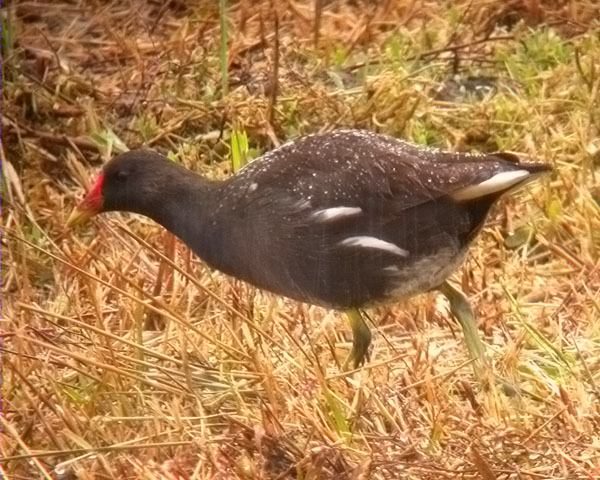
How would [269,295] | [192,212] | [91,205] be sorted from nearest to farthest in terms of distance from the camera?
[192,212] → [91,205] → [269,295]

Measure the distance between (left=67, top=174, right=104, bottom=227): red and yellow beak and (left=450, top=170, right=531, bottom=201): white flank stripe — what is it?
873mm

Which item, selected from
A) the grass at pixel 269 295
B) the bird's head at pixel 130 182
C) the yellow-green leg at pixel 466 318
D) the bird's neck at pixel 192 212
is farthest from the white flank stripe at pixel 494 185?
the bird's head at pixel 130 182

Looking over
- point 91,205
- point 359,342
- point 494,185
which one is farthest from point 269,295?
point 494,185

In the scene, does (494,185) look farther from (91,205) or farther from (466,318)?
(91,205)

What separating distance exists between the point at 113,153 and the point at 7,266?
2.24 feet

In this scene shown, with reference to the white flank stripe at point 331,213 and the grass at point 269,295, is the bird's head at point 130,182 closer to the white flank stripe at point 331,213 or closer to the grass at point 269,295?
the grass at point 269,295

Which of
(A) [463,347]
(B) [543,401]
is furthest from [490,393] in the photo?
(A) [463,347]

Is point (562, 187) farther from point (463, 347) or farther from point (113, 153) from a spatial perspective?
point (113, 153)

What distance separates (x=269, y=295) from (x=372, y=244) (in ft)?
2.31

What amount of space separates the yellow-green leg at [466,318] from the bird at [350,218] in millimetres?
187

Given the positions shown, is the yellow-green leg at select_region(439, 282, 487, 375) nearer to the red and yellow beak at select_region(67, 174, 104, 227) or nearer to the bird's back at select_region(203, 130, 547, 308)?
the bird's back at select_region(203, 130, 547, 308)

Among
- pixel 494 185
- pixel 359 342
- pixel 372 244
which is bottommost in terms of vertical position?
pixel 359 342

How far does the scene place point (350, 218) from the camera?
3.10m

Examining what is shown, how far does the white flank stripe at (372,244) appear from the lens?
10.1 feet
